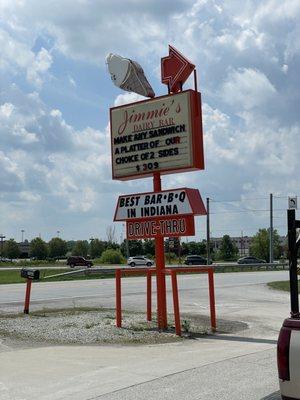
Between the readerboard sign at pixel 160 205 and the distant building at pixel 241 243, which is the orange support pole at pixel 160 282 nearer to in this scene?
the readerboard sign at pixel 160 205

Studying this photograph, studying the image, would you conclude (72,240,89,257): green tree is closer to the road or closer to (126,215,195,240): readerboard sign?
(126,215,195,240): readerboard sign

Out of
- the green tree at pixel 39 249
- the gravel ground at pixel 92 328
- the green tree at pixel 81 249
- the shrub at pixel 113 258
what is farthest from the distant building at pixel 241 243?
the gravel ground at pixel 92 328

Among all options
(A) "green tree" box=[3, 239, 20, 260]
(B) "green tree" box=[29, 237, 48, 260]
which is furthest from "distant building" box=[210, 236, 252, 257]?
(A) "green tree" box=[3, 239, 20, 260]

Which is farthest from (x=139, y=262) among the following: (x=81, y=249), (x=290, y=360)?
(x=290, y=360)

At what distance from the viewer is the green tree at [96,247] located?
137375 millimetres

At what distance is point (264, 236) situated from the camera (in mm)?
107438

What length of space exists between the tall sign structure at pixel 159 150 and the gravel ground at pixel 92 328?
2.27 ft

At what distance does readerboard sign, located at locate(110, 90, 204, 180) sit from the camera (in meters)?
11.9

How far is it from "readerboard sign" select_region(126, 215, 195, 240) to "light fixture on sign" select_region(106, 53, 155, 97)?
9.17ft

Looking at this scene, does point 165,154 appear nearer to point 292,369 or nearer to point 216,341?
point 216,341

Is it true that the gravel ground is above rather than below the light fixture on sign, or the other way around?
below

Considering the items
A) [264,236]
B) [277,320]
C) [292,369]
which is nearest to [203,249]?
[264,236]

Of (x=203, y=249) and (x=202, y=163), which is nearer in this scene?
(x=202, y=163)

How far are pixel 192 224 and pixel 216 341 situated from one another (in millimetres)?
2379
